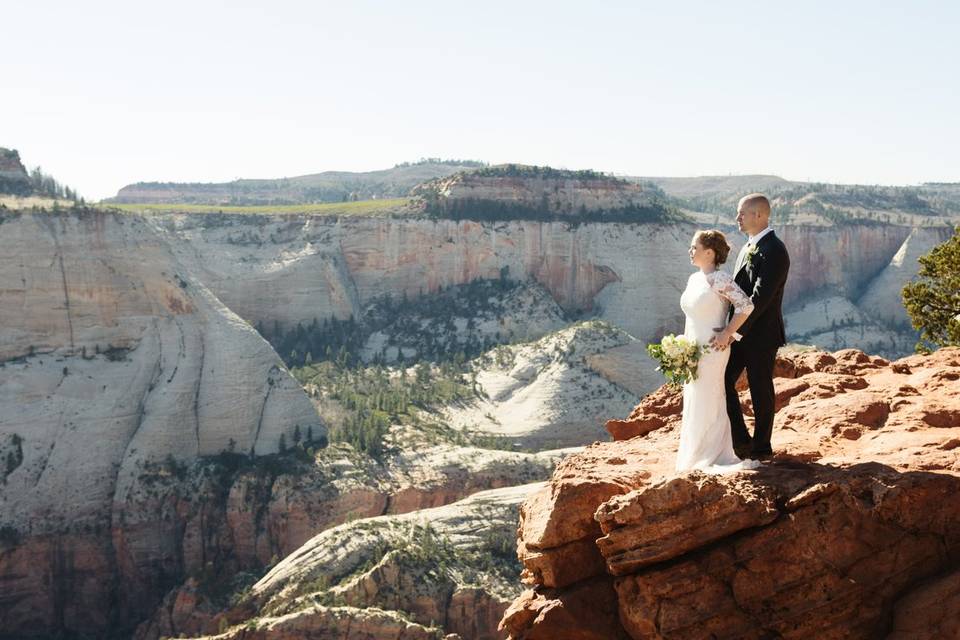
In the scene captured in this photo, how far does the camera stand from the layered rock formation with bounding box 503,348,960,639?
11.0 metres

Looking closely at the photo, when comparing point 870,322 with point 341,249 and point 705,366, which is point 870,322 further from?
point 705,366

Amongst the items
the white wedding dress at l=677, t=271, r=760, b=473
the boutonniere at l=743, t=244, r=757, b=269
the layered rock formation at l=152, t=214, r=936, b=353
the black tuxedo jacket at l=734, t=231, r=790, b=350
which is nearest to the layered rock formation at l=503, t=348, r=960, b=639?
the white wedding dress at l=677, t=271, r=760, b=473

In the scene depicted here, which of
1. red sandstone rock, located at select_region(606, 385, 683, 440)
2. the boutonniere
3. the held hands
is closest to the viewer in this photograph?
the held hands

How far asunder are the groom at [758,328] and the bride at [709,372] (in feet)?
0.62

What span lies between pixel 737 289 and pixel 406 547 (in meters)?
31.3

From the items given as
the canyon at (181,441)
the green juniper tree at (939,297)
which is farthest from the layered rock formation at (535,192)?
the green juniper tree at (939,297)

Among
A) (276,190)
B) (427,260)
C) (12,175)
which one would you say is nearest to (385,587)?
(12,175)

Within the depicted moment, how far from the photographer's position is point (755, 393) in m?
12.3

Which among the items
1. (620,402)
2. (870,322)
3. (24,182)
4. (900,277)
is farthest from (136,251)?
(900,277)

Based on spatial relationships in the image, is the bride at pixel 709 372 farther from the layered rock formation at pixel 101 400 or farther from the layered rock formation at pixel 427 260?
the layered rock formation at pixel 427 260

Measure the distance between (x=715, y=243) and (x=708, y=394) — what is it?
1.46 metres

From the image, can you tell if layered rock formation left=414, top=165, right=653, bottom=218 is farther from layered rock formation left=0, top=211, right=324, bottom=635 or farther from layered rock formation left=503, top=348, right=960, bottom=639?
layered rock formation left=503, top=348, right=960, bottom=639

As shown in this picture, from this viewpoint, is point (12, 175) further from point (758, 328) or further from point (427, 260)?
point (758, 328)

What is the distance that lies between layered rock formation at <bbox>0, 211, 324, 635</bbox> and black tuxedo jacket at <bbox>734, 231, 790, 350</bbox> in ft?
140
